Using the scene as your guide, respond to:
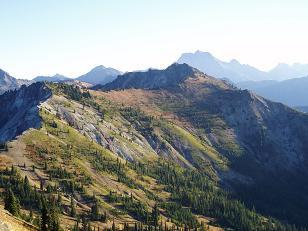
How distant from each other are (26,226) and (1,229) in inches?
628

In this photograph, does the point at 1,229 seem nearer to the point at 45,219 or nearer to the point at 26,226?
the point at 26,226

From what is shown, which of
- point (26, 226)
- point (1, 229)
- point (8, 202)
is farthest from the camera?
point (8, 202)

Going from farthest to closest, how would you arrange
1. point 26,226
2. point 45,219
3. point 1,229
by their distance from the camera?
point 45,219, point 26,226, point 1,229

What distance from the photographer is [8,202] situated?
144 meters

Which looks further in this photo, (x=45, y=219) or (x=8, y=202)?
(x=8, y=202)

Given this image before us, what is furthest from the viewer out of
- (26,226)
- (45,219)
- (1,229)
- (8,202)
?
(8,202)

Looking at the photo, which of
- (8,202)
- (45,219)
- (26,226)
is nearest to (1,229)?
(26,226)

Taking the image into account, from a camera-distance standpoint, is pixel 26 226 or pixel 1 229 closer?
pixel 1 229

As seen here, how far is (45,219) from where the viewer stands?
114 metres

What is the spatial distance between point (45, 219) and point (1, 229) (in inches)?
1003

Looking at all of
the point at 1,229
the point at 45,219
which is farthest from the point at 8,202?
the point at 1,229

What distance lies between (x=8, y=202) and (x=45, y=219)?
3533cm

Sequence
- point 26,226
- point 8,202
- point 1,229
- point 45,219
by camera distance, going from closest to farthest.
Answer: point 1,229, point 26,226, point 45,219, point 8,202

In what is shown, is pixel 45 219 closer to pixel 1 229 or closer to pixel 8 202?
pixel 1 229
